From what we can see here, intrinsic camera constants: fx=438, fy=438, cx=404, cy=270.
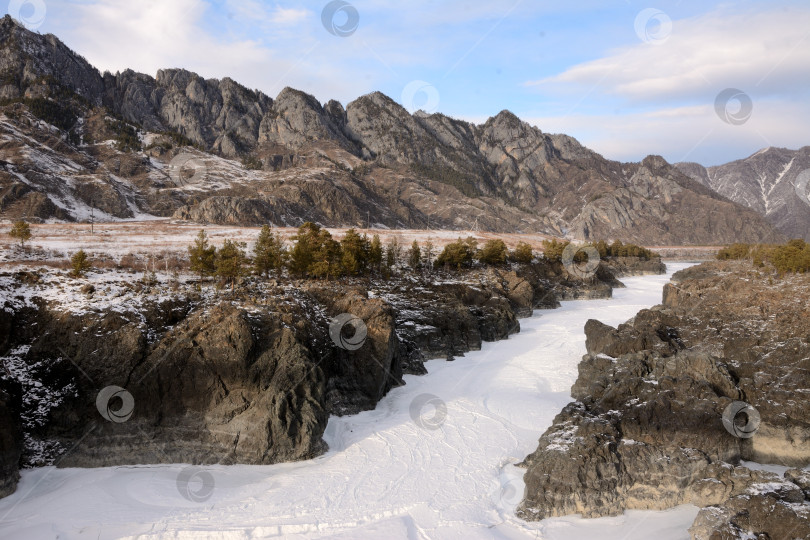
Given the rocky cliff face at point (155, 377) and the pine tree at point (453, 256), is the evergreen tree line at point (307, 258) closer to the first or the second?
the pine tree at point (453, 256)

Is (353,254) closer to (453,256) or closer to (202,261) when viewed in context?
(202,261)

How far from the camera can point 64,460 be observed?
60.2 feet

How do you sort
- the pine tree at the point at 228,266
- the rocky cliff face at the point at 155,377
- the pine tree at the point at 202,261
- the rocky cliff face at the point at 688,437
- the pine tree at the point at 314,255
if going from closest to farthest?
the rocky cliff face at the point at 688,437 → the rocky cliff face at the point at 155,377 → the pine tree at the point at 228,266 → the pine tree at the point at 202,261 → the pine tree at the point at 314,255

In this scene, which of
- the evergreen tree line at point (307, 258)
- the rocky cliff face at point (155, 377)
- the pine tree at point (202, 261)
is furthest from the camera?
the evergreen tree line at point (307, 258)

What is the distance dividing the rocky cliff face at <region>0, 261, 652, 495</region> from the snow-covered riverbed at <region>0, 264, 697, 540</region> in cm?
94

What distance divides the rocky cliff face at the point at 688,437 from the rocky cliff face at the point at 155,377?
11.4 metres

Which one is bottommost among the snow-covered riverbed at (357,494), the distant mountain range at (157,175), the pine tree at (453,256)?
the snow-covered riverbed at (357,494)

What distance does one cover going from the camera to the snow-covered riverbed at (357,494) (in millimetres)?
15133

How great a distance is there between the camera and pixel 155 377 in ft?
66.0

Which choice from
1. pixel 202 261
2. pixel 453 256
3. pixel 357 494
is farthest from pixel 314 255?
pixel 453 256

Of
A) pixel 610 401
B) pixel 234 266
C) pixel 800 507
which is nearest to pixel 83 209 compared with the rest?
pixel 234 266

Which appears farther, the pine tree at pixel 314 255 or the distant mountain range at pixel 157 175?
the distant mountain range at pixel 157 175

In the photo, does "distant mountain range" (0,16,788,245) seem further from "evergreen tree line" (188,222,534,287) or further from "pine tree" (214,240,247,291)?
"pine tree" (214,240,247,291)

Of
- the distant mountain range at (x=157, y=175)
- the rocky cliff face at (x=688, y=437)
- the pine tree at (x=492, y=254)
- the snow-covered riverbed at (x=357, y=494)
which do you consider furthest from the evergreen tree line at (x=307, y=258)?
the distant mountain range at (x=157, y=175)
